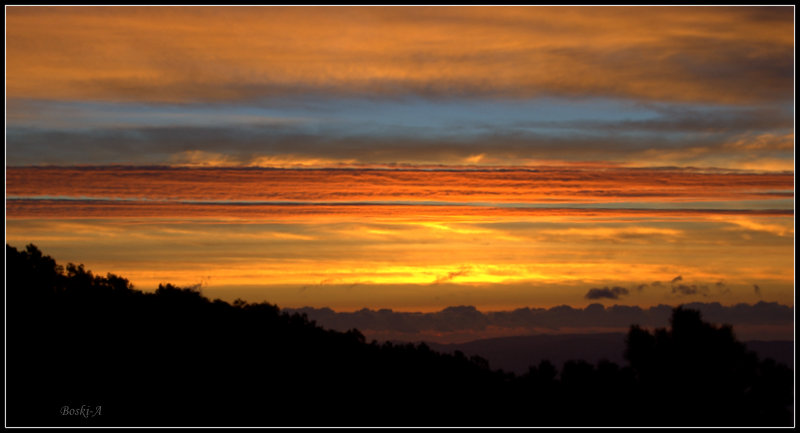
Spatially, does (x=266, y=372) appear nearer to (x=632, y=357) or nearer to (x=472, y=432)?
(x=472, y=432)

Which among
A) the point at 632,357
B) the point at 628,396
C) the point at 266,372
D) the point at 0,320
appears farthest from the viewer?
the point at 632,357

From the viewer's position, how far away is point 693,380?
59.5 meters

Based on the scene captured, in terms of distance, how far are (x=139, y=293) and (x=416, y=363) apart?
19.8 m

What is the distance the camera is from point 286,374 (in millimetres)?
49594

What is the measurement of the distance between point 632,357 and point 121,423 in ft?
115

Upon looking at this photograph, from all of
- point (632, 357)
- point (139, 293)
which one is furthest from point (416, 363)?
point (139, 293)

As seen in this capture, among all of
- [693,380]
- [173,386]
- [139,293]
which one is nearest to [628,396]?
[693,380]

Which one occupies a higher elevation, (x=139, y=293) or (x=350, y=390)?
(x=139, y=293)

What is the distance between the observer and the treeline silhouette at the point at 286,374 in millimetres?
44062

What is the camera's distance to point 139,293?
209 ft

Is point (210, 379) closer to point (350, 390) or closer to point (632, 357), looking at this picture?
point (350, 390)

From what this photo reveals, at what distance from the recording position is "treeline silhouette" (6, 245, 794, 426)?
44062 mm

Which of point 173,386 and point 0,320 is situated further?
point 173,386

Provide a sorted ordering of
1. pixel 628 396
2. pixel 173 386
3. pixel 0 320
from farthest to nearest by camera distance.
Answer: pixel 628 396
pixel 173 386
pixel 0 320
